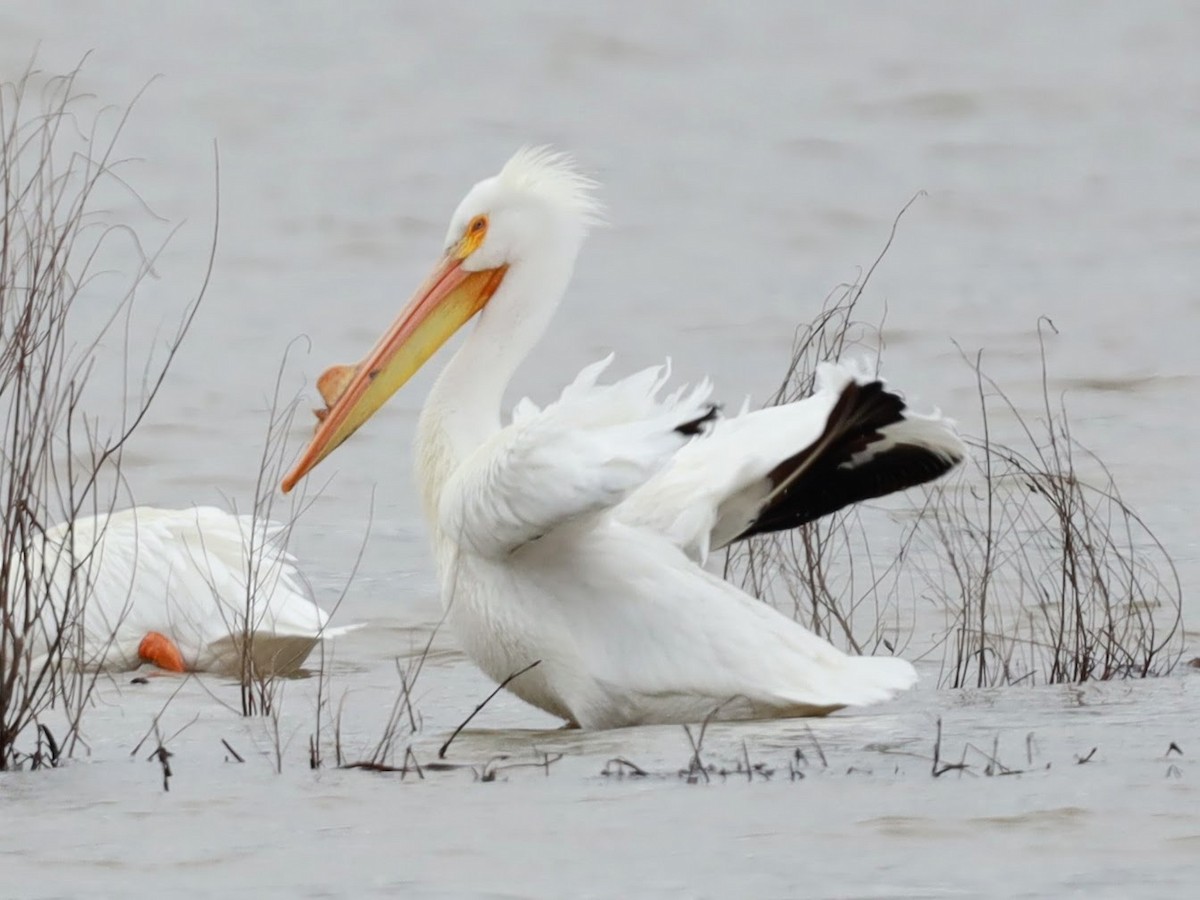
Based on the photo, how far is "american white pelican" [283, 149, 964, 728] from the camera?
16.5 feet

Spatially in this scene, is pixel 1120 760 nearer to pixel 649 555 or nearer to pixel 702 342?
pixel 649 555

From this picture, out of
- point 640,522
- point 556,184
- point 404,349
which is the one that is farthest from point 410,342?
point 640,522

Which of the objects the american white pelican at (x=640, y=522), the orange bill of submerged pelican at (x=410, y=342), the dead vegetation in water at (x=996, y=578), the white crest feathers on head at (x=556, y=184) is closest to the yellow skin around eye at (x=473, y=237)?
the orange bill of submerged pelican at (x=410, y=342)

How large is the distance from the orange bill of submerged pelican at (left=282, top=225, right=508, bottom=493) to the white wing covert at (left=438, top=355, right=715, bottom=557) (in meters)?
0.97

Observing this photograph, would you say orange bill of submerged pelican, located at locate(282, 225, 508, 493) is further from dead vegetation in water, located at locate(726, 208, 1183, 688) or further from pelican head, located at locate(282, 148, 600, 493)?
dead vegetation in water, located at locate(726, 208, 1183, 688)

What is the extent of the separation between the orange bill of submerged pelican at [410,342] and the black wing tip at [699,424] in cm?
137

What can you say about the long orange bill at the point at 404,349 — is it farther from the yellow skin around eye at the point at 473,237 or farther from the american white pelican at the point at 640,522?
the american white pelican at the point at 640,522

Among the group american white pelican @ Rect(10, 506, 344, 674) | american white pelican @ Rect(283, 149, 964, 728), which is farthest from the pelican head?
american white pelican @ Rect(10, 506, 344, 674)

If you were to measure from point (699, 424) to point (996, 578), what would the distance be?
3.32m

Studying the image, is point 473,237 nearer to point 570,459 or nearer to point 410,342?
point 410,342

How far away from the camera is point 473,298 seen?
20.7ft

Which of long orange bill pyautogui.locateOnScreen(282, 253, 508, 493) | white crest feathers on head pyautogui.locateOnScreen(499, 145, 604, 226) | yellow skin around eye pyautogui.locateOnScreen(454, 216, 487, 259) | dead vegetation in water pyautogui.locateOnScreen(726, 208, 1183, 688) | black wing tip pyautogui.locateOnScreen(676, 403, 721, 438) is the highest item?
white crest feathers on head pyautogui.locateOnScreen(499, 145, 604, 226)

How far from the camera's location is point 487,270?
6.27 m

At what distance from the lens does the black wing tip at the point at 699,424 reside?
499 centimetres
